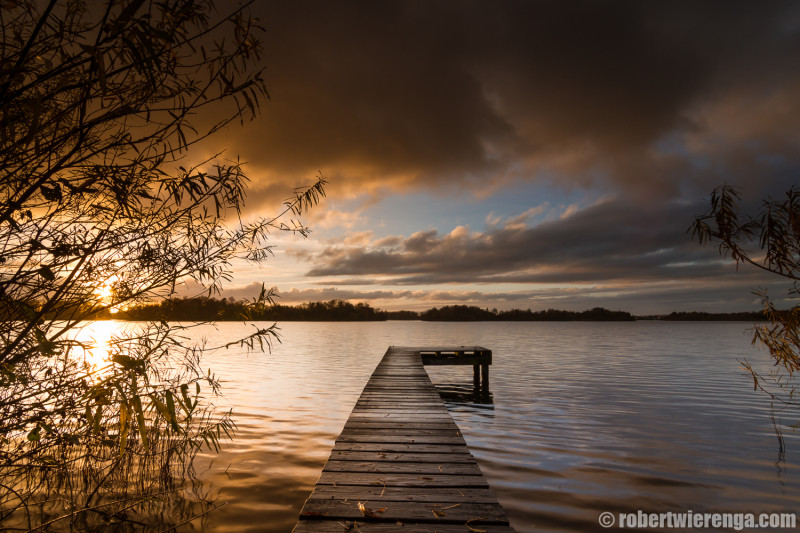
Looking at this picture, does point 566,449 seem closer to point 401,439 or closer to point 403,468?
point 401,439

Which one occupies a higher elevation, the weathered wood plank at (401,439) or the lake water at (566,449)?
the weathered wood plank at (401,439)

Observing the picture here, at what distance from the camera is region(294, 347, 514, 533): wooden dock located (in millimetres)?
3602

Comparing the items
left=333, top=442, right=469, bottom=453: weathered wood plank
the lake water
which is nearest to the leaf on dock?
left=333, top=442, right=469, bottom=453: weathered wood plank

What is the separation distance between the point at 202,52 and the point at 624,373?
24.2 m

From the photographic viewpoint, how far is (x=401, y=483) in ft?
14.5

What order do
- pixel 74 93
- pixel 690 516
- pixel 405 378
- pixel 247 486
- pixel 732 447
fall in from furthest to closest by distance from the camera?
1. pixel 405 378
2. pixel 732 447
3. pixel 247 486
4. pixel 690 516
5. pixel 74 93

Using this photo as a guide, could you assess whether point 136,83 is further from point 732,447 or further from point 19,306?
point 732,447

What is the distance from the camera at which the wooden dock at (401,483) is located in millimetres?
3602

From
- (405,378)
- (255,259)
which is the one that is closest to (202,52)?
(255,259)

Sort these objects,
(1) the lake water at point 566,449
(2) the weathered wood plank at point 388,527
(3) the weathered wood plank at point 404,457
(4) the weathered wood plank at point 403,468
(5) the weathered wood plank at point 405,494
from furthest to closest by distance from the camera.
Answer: (1) the lake water at point 566,449 → (3) the weathered wood plank at point 404,457 → (4) the weathered wood plank at point 403,468 → (5) the weathered wood plank at point 405,494 → (2) the weathered wood plank at point 388,527

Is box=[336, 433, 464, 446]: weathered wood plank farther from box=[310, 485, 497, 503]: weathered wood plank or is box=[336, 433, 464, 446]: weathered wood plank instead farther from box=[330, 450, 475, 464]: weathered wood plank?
box=[310, 485, 497, 503]: weathered wood plank

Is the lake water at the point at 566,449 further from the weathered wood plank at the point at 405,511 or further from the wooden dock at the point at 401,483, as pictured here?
the weathered wood plank at the point at 405,511

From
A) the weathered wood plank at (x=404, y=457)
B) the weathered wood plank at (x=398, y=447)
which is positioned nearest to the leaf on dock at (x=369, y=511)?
the weathered wood plank at (x=404, y=457)

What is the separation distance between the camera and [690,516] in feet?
19.9
